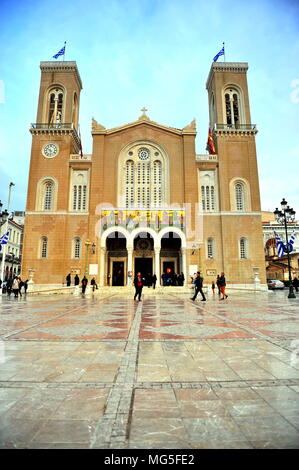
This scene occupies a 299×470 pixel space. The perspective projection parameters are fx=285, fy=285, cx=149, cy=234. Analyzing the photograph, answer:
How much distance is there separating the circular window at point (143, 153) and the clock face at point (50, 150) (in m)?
9.77

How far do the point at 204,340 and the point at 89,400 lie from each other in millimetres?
3301

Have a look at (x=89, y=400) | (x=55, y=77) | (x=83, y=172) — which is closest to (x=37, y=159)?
(x=83, y=172)

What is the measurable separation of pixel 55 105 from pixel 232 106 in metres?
21.9

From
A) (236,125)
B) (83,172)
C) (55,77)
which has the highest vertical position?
(55,77)

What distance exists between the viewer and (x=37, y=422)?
7.82 ft

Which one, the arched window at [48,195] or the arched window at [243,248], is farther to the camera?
the arched window at [48,195]

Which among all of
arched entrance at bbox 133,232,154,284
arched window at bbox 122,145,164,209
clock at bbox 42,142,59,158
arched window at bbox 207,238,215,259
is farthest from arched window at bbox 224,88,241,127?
clock at bbox 42,142,59,158

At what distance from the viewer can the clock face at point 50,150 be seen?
32844mm

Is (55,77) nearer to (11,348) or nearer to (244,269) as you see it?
(244,269)

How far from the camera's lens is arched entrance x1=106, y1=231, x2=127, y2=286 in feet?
111

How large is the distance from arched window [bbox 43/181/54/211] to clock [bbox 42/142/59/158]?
321 centimetres

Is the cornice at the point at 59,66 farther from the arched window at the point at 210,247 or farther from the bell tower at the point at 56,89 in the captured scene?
the arched window at the point at 210,247

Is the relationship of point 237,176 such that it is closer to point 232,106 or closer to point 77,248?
point 232,106

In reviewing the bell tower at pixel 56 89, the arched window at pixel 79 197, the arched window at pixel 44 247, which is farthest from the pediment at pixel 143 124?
the arched window at pixel 44 247
